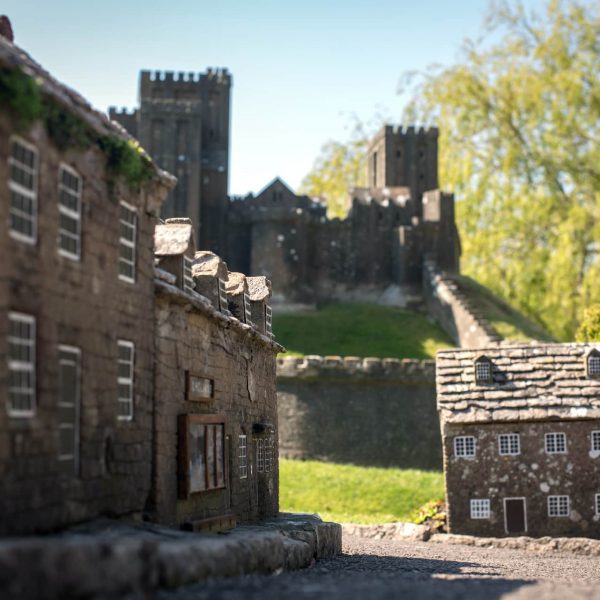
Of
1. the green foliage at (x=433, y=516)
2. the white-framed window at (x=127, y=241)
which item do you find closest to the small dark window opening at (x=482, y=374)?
the green foliage at (x=433, y=516)

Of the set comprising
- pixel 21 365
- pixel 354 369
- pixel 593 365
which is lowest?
pixel 21 365

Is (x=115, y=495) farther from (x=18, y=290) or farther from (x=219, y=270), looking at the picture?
(x=219, y=270)

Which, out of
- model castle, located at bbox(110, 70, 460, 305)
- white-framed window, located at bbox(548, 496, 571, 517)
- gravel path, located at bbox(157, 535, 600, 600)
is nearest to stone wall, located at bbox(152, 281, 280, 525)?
gravel path, located at bbox(157, 535, 600, 600)

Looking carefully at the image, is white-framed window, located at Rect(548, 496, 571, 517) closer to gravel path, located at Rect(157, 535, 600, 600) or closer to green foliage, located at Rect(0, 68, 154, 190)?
gravel path, located at Rect(157, 535, 600, 600)

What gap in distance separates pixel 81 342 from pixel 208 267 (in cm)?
793

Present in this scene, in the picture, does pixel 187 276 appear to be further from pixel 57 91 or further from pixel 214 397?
pixel 57 91

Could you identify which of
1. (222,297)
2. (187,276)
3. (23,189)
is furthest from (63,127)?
(222,297)

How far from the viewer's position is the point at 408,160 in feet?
236

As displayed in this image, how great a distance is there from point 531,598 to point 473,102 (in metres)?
51.7

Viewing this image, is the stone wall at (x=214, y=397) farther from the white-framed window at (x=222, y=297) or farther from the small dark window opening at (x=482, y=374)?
the small dark window opening at (x=482, y=374)

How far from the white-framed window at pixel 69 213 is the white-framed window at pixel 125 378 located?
1.88 meters

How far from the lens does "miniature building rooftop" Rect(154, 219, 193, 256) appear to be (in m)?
19.5

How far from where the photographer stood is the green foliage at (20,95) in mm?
12469

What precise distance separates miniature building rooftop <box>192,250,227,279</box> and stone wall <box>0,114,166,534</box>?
4257 millimetres
